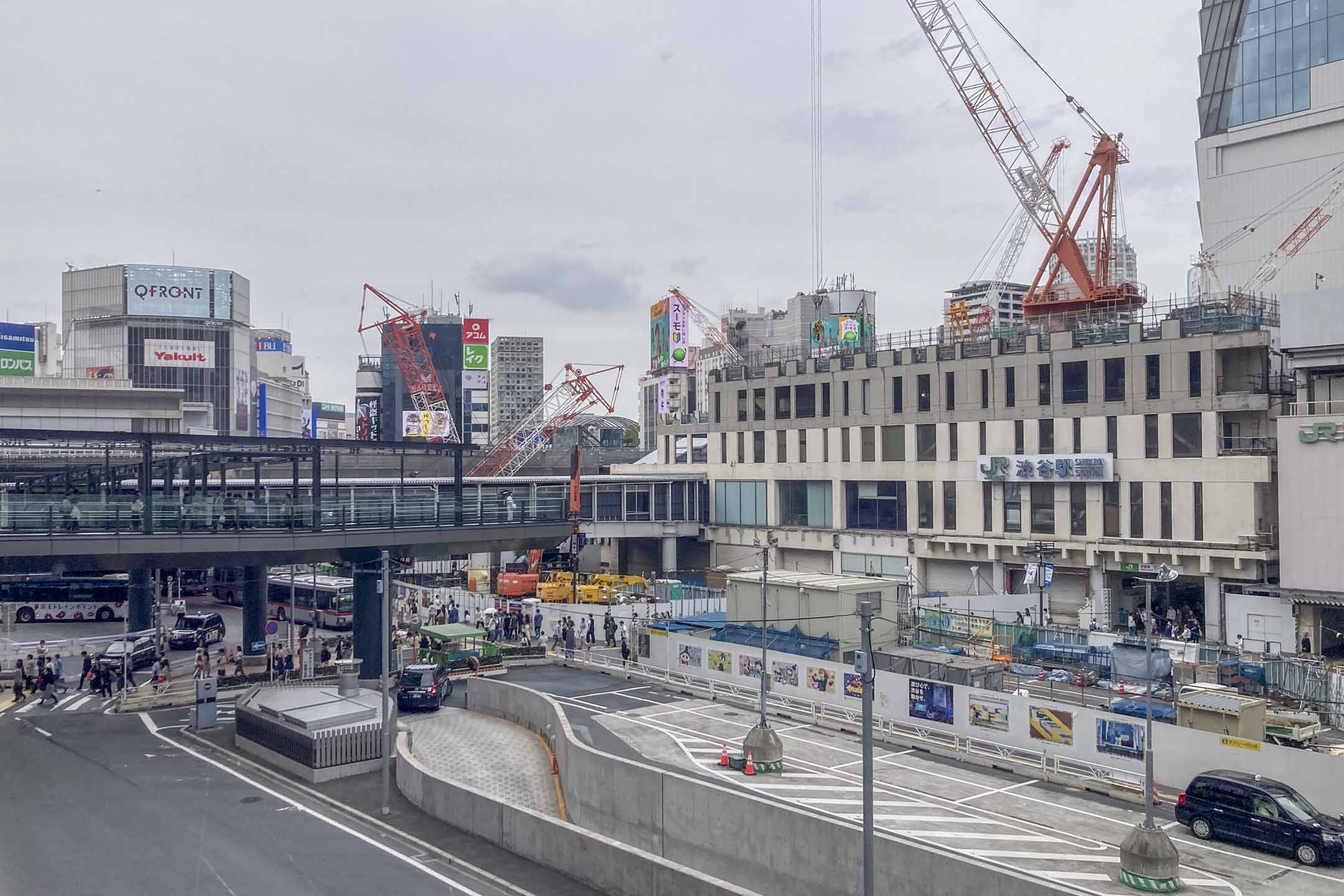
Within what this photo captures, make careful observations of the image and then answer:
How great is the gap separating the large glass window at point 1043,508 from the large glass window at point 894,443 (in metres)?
9.76

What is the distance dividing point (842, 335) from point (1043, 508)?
72337 millimetres

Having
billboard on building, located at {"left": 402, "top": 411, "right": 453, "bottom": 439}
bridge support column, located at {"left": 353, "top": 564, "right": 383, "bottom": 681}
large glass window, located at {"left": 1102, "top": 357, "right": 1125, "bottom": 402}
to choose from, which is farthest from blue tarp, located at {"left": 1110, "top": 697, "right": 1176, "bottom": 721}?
billboard on building, located at {"left": 402, "top": 411, "right": 453, "bottom": 439}

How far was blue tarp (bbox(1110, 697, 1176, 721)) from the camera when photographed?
3016 centimetres

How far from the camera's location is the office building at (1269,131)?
6856 centimetres

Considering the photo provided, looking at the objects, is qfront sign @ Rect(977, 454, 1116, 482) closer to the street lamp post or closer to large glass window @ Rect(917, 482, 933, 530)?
large glass window @ Rect(917, 482, 933, 530)

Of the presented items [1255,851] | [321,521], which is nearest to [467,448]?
[321,521]

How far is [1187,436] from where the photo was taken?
2240 inches

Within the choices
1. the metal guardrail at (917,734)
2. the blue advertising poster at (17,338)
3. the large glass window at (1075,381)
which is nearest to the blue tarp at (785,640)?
the metal guardrail at (917,734)

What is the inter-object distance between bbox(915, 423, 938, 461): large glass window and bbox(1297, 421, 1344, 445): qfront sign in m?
22.9

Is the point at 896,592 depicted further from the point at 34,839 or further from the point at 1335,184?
the point at 1335,184

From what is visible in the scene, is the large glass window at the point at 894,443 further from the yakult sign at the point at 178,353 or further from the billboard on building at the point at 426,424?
the billboard on building at the point at 426,424

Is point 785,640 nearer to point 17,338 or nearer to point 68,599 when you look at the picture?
point 68,599

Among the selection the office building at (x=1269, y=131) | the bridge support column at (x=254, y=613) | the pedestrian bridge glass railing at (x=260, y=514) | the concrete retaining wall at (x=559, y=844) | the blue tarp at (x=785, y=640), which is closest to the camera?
the concrete retaining wall at (x=559, y=844)

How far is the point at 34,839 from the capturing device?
24734mm
